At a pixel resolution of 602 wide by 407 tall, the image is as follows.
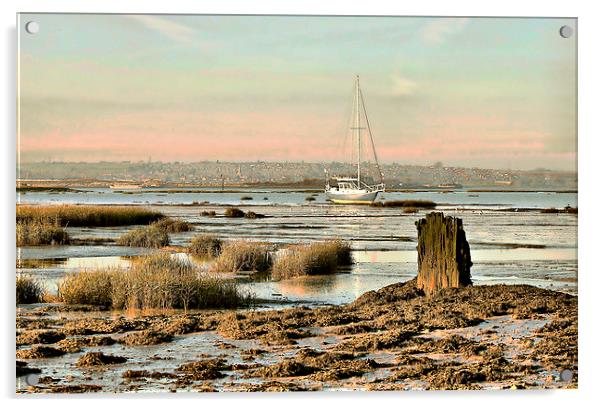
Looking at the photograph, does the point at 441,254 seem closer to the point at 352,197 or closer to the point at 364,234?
the point at 364,234

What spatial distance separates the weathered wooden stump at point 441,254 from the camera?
784 cm

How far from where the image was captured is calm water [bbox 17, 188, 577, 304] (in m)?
7.57

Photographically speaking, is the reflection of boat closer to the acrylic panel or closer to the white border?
the acrylic panel

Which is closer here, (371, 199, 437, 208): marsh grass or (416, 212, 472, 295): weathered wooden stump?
(416, 212, 472, 295): weathered wooden stump

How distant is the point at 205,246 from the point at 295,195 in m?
0.89

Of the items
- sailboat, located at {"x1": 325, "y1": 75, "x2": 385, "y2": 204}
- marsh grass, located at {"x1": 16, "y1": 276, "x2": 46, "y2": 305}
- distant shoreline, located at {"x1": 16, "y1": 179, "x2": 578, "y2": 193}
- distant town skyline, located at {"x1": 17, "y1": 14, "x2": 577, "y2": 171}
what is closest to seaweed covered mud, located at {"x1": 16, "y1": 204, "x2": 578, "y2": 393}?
marsh grass, located at {"x1": 16, "y1": 276, "x2": 46, "y2": 305}

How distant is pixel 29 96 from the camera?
712 centimetres

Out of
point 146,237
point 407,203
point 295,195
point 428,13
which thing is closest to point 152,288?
point 146,237

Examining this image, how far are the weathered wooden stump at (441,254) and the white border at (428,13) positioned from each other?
0.92 meters

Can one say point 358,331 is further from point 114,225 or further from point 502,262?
point 114,225

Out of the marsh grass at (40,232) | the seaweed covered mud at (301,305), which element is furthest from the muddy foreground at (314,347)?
the marsh grass at (40,232)

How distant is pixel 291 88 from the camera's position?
7609 mm

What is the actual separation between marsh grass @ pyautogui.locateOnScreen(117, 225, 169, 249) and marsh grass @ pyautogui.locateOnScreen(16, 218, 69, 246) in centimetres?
48
